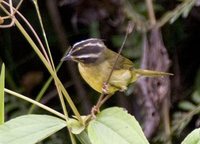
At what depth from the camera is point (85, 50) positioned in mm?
1757

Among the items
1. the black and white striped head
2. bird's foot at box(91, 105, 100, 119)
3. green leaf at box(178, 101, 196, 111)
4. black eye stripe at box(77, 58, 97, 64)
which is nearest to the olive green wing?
black eye stripe at box(77, 58, 97, 64)

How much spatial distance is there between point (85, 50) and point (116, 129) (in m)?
0.44

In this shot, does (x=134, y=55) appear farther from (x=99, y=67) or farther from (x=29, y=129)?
(x=29, y=129)

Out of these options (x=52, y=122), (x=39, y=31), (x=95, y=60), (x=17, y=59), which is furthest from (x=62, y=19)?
(x=52, y=122)

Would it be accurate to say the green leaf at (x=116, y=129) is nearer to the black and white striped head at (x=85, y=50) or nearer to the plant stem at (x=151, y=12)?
the black and white striped head at (x=85, y=50)

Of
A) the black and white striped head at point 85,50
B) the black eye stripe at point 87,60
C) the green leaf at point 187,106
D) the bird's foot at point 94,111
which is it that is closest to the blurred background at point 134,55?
the green leaf at point 187,106

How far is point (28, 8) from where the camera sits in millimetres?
3275

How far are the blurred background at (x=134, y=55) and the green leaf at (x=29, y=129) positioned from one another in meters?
0.93

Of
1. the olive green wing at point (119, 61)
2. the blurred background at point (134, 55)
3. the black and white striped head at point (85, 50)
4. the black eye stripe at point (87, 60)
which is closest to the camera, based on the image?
the black and white striped head at point (85, 50)

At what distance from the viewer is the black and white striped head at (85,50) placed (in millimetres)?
1694

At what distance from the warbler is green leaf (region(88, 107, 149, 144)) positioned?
11.9 inches

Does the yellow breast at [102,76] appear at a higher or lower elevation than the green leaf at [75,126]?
lower

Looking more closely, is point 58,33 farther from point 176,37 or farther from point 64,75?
point 176,37

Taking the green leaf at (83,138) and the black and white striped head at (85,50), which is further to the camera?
the black and white striped head at (85,50)
